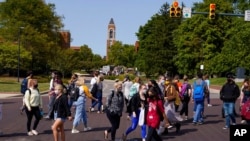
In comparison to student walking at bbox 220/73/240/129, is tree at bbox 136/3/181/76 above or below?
above

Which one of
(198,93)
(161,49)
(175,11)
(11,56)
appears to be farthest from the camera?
(161,49)

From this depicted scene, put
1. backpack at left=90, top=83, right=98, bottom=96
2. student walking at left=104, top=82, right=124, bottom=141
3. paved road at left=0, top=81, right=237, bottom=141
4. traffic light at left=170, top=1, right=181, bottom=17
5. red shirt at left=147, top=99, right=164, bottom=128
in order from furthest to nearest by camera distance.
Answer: traffic light at left=170, top=1, right=181, bottom=17 → backpack at left=90, top=83, right=98, bottom=96 → paved road at left=0, top=81, right=237, bottom=141 → student walking at left=104, top=82, right=124, bottom=141 → red shirt at left=147, top=99, right=164, bottom=128

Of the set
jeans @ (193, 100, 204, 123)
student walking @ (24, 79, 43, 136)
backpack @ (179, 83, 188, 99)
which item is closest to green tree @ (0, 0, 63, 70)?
backpack @ (179, 83, 188, 99)

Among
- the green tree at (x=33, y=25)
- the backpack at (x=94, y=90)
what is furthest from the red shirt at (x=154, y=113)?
the green tree at (x=33, y=25)

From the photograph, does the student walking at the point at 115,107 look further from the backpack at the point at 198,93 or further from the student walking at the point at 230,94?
the backpack at the point at 198,93

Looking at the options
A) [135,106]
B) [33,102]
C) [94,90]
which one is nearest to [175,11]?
[94,90]

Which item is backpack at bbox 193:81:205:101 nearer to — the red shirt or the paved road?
the paved road

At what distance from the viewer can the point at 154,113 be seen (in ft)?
32.4

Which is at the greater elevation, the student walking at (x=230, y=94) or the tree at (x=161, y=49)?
the tree at (x=161, y=49)

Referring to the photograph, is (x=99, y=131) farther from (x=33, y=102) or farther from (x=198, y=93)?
(x=198, y=93)

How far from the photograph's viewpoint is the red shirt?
9.84 metres

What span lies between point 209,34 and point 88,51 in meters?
90.0

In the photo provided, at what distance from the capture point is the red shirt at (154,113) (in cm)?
984

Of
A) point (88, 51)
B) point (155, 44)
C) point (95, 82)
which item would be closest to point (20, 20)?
point (155, 44)
